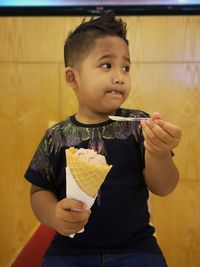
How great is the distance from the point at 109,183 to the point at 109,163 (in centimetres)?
6

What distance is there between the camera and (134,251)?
104 cm

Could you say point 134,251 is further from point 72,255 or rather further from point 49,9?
point 49,9

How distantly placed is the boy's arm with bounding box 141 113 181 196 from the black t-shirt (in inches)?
2.7

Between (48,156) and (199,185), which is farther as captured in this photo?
(199,185)

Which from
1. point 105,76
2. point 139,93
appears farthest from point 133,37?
point 105,76

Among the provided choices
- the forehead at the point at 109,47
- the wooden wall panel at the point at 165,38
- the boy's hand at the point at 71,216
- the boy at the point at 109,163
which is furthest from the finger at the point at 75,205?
the wooden wall panel at the point at 165,38

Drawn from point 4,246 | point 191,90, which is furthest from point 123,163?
point 4,246

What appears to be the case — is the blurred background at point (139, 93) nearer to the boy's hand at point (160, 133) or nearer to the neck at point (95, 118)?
the neck at point (95, 118)

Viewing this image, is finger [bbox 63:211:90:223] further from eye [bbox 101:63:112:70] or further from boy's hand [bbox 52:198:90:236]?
eye [bbox 101:63:112:70]

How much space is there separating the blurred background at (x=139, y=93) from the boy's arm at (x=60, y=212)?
990mm

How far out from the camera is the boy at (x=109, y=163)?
1.04 metres

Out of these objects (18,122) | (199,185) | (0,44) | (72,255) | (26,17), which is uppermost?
(26,17)

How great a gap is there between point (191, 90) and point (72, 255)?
126 centimetres

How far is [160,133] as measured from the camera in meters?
0.87
